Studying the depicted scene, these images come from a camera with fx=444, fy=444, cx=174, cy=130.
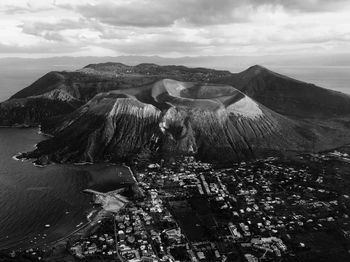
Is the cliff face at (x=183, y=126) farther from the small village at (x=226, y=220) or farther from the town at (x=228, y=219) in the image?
the small village at (x=226, y=220)

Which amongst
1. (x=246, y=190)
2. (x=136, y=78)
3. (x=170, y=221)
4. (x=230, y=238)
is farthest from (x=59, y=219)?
(x=136, y=78)

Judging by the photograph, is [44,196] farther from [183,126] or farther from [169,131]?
[183,126]

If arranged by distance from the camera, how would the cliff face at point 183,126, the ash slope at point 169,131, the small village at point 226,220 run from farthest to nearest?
the cliff face at point 183,126
the ash slope at point 169,131
the small village at point 226,220

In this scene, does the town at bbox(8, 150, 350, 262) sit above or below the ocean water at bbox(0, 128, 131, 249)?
above

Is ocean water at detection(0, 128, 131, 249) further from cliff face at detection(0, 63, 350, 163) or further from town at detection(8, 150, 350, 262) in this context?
cliff face at detection(0, 63, 350, 163)

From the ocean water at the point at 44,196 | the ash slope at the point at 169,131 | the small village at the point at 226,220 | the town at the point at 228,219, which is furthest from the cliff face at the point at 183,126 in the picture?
the small village at the point at 226,220

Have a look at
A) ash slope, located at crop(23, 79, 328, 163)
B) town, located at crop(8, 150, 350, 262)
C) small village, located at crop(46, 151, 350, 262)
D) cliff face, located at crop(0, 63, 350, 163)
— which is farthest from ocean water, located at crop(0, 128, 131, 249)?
ash slope, located at crop(23, 79, 328, 163)

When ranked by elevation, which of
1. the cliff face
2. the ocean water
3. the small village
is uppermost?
the cliff face
